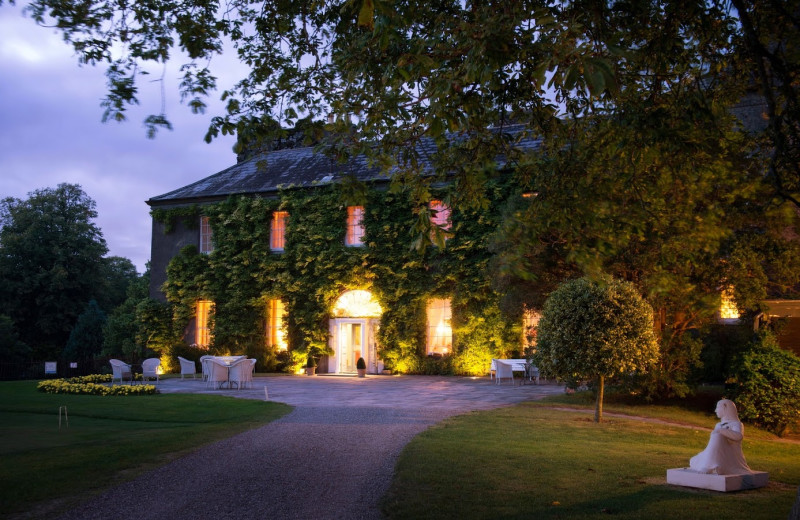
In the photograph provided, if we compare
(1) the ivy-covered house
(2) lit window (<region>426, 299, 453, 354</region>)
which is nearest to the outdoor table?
(1) the ivy-covered house

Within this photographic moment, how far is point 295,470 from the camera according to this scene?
807 cm

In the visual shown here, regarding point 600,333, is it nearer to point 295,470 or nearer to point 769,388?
point 769,388

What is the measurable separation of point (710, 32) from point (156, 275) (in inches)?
1067

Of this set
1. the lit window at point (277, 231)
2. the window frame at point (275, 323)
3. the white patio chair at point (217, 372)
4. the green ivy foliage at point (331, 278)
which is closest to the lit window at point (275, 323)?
the window frame at point (275, 323)

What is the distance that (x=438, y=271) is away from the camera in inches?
996

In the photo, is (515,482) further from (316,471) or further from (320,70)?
(320,70)

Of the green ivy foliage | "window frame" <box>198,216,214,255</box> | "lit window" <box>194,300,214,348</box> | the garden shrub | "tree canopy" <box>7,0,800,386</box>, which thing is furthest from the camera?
"window frame" <box>198,216,214,255</box>

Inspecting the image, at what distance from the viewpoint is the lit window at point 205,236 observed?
98.1 ft

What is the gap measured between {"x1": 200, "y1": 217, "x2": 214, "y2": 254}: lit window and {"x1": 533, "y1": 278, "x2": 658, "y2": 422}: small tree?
67.1 feet

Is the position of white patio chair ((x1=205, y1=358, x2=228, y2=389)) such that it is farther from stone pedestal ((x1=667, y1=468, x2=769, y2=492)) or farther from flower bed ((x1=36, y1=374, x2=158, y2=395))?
stone pedestal ((x1=667, y1=468, x2=769, y2=492))

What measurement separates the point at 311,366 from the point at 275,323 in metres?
2.94

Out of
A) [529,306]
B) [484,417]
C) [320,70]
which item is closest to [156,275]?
[529,306]

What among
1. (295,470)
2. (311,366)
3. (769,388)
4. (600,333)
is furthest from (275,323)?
(295,470)

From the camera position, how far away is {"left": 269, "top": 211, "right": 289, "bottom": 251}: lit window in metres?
28.5
